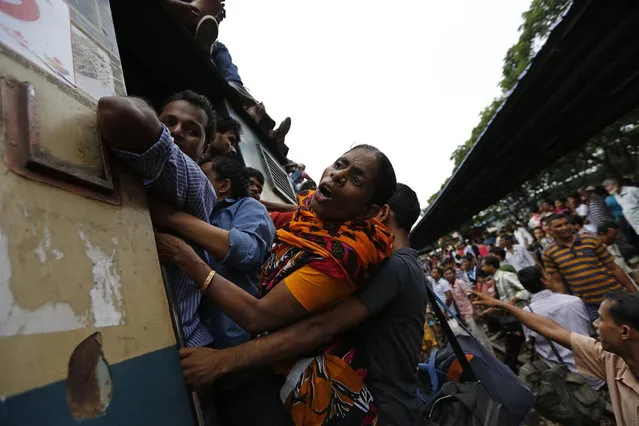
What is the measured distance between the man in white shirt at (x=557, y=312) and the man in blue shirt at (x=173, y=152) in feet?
12.7

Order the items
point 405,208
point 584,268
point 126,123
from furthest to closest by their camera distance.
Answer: point 584,268
point 405,208
point 126,123

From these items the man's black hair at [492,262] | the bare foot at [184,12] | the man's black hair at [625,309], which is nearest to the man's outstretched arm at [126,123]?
the bare foot at [184,12]

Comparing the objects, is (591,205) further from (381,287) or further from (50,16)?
(50,16)

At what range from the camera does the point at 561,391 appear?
3283 millimetres

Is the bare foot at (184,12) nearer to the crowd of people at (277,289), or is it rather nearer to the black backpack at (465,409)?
the crowd of people at (277,289)

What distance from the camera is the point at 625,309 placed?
222cm

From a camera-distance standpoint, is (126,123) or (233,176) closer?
(126,123)

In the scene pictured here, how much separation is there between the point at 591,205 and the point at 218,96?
8.77m

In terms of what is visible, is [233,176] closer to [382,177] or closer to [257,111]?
[382,177]

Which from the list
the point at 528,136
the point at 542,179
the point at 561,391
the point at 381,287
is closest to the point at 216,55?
the point at 381,287

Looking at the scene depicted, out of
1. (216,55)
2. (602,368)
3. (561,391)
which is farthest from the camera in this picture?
(216,55)

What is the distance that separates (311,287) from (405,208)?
3.98 feet

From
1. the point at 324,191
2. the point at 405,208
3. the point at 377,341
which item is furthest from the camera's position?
the point at 405,208

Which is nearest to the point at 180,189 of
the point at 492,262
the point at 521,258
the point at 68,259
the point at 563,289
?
the point at 68,259
